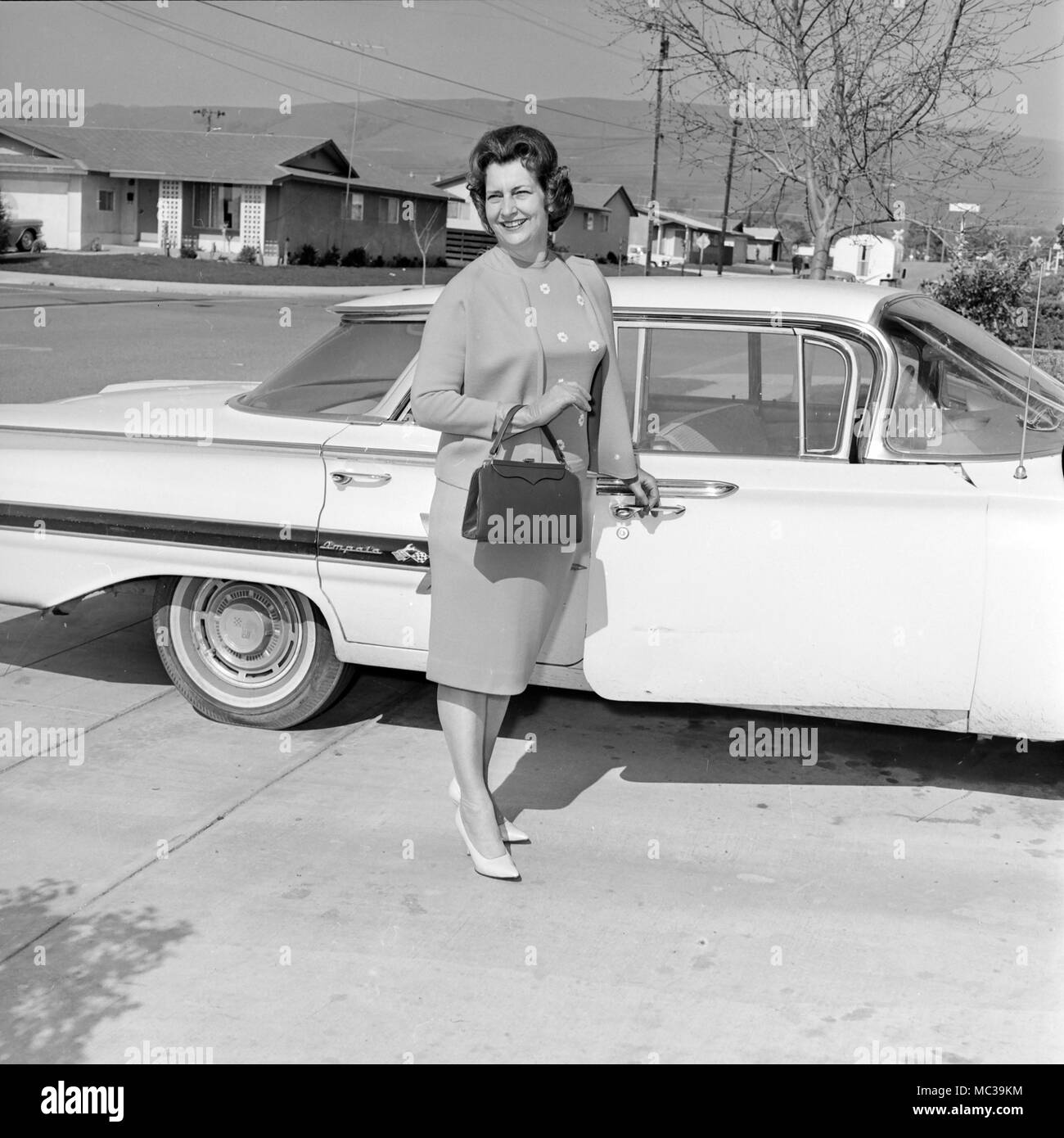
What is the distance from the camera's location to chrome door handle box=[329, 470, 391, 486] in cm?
448

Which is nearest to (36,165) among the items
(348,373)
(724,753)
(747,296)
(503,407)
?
(348,373)

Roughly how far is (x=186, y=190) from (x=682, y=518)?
53.0 metres

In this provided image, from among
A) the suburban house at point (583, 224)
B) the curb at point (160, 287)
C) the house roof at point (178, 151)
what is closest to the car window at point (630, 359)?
the curb at point (160, 287)

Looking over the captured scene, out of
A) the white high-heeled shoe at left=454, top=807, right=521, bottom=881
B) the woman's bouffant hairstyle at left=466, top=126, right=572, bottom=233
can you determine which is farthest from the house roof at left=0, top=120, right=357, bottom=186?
the white high-heeled shoe at left=454, top=807, right=521, bottom=881

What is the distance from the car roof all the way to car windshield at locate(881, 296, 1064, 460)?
0.35 feet

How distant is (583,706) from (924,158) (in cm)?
822

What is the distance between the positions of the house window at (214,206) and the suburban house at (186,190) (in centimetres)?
3

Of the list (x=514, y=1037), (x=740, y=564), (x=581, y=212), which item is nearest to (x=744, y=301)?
(x=740, y=564)

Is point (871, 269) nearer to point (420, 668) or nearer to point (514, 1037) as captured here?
point (420, 668)

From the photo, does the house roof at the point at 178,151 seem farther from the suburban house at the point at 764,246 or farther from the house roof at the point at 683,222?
the suburban house at the point at 764,246

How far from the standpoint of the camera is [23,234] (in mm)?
46219

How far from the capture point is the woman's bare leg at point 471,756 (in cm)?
375

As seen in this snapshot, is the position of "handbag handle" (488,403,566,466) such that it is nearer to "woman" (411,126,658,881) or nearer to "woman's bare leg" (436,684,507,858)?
"woman" (411,126,658,881)
